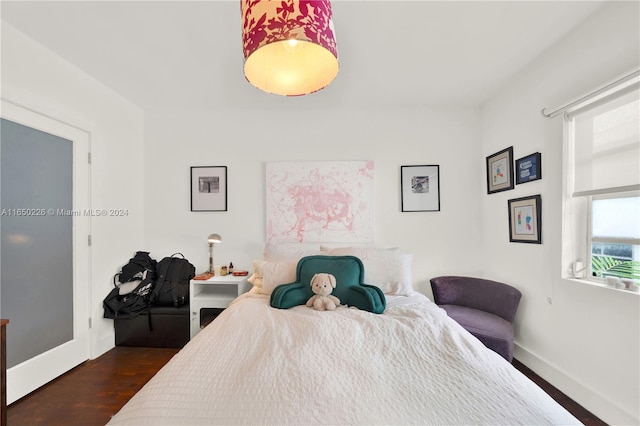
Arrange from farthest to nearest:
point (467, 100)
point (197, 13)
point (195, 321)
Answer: point (467, 100) → point (195, 321) → point (197, 13)

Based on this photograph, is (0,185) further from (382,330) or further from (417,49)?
(417,49)

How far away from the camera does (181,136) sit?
116 inches

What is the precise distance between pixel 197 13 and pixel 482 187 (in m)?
2.99

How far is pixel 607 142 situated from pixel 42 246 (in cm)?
407

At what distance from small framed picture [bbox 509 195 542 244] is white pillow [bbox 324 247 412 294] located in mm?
1052

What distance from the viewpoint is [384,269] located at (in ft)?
7.30

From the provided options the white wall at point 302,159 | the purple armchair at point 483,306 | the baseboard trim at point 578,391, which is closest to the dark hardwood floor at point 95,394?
the baseboard trim at point 578,391

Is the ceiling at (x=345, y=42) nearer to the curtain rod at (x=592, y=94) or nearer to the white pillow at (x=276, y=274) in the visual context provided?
the curtain rod at (x=592, y=94)

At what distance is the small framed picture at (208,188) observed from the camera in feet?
9.53

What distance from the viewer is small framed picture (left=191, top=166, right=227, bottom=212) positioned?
2904mm

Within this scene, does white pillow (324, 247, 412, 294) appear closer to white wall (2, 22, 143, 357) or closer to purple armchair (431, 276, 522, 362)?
purple armchair (431, 276, 522, 362)

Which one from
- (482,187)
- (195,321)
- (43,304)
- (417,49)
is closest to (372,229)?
(482,187)

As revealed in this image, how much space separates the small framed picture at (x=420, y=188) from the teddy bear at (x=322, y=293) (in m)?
1.39

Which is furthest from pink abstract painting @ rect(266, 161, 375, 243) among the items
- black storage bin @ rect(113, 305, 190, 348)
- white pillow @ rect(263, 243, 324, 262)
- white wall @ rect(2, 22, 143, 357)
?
white wall @ rect(2, 22, 143, 357)
